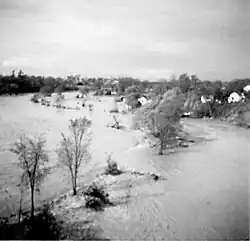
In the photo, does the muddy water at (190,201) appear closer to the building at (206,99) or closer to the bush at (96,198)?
the bush at (96,198)

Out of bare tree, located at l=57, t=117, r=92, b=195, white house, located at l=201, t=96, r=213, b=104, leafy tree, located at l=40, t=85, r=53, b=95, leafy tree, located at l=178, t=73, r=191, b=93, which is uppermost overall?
leafy tree, located at l=178, t=73, r=191, b=93

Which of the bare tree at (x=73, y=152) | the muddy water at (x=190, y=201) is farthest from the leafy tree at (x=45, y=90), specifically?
the bare tree at (x=73, y=152)

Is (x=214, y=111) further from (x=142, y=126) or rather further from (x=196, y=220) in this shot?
(x=196, y=220)

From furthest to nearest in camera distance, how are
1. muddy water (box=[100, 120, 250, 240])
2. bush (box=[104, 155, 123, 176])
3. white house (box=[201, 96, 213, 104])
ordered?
1. white house (box=[201, 96, 213, 104])
2. bush (box=[104, 155, 123, 176])
3. muddy water (box=[100, 120, 250, 240])

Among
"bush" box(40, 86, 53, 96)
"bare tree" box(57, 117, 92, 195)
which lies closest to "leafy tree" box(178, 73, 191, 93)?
"bush" box(40, 86, 53, 96)

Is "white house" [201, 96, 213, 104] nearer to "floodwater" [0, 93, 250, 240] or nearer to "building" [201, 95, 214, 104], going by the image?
"building" [201, 95, 214, 104]

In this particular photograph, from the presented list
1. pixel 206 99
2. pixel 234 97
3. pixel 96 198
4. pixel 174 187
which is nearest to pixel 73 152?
pixel 96 198

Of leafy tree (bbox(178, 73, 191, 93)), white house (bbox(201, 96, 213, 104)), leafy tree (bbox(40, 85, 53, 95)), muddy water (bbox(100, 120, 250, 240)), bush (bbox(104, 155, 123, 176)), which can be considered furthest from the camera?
leafy tree (bbox(40, 85, 53, 95))
